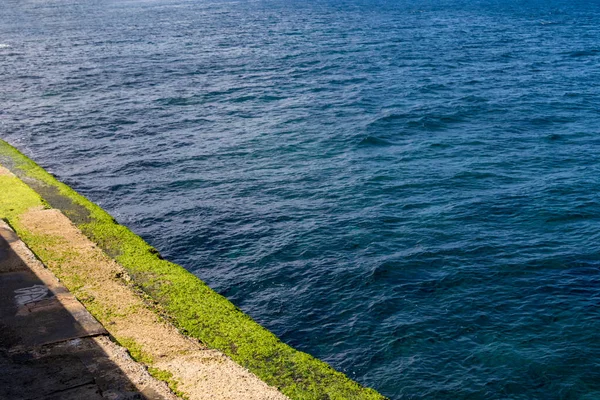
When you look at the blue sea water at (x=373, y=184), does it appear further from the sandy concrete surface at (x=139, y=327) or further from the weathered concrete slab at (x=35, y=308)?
the weathered concrete slab at (x=35, y=308)

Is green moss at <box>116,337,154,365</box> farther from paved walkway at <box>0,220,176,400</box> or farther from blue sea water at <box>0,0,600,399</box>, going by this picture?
blue sea water at <box>0,0,600,399</box>

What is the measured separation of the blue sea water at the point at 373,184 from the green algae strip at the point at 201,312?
1.40 metres

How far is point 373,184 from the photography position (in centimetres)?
2977

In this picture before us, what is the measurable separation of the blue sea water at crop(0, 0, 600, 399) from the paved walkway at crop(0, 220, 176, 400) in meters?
5.35

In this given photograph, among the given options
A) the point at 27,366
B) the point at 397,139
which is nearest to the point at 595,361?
the point at 27,366

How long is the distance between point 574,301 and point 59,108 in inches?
1400

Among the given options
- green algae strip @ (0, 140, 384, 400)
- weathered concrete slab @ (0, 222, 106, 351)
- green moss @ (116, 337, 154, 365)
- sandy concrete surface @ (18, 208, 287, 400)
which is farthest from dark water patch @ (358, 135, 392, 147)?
green moss @ (116, 337, 154, 365)

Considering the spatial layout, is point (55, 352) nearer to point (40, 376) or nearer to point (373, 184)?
point (40, 376)

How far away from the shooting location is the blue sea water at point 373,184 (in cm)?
1866

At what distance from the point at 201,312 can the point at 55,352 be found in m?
4.34

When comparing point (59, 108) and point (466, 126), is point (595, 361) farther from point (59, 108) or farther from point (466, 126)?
point (59, 108)

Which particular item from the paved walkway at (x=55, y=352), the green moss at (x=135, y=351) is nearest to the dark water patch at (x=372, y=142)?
the paved walkway at (x=55, y=352)

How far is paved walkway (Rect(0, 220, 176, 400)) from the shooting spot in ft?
44.0

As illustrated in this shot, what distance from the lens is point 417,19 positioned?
90.6 meters
